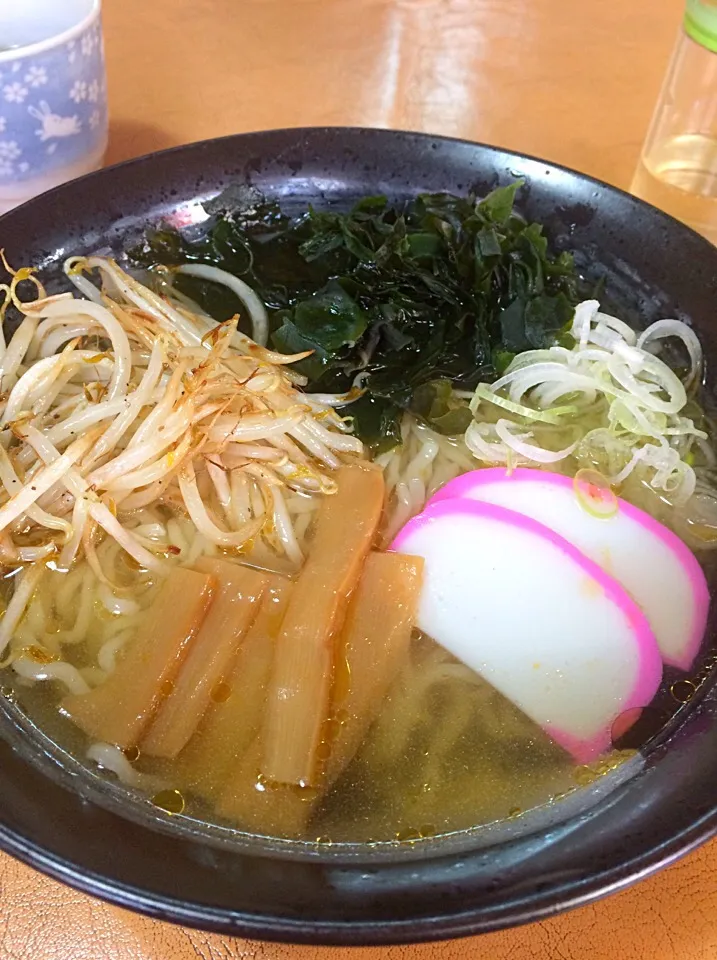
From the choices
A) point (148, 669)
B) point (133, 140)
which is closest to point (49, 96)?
point (133, 140)

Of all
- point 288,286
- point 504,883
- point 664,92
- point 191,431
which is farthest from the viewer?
point 664,92

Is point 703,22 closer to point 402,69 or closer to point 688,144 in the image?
point 688,144

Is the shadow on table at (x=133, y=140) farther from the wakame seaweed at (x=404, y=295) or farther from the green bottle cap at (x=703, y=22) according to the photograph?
the green bottle cap at (x=703, y=22)

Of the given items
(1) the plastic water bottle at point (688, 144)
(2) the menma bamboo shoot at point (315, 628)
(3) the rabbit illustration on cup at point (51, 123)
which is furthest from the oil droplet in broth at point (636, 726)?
(3) the rabbit illustration on cup at point (51, 123)

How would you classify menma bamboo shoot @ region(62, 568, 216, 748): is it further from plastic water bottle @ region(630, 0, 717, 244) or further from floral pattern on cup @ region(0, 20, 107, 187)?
plastic water bottle @ region(630, 0, 717, 244)

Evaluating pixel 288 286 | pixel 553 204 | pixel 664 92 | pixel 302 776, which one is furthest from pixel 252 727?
pixel 664 92

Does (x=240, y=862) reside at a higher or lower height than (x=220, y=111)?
lower

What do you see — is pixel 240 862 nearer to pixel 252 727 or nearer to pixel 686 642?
pixel 252 727
